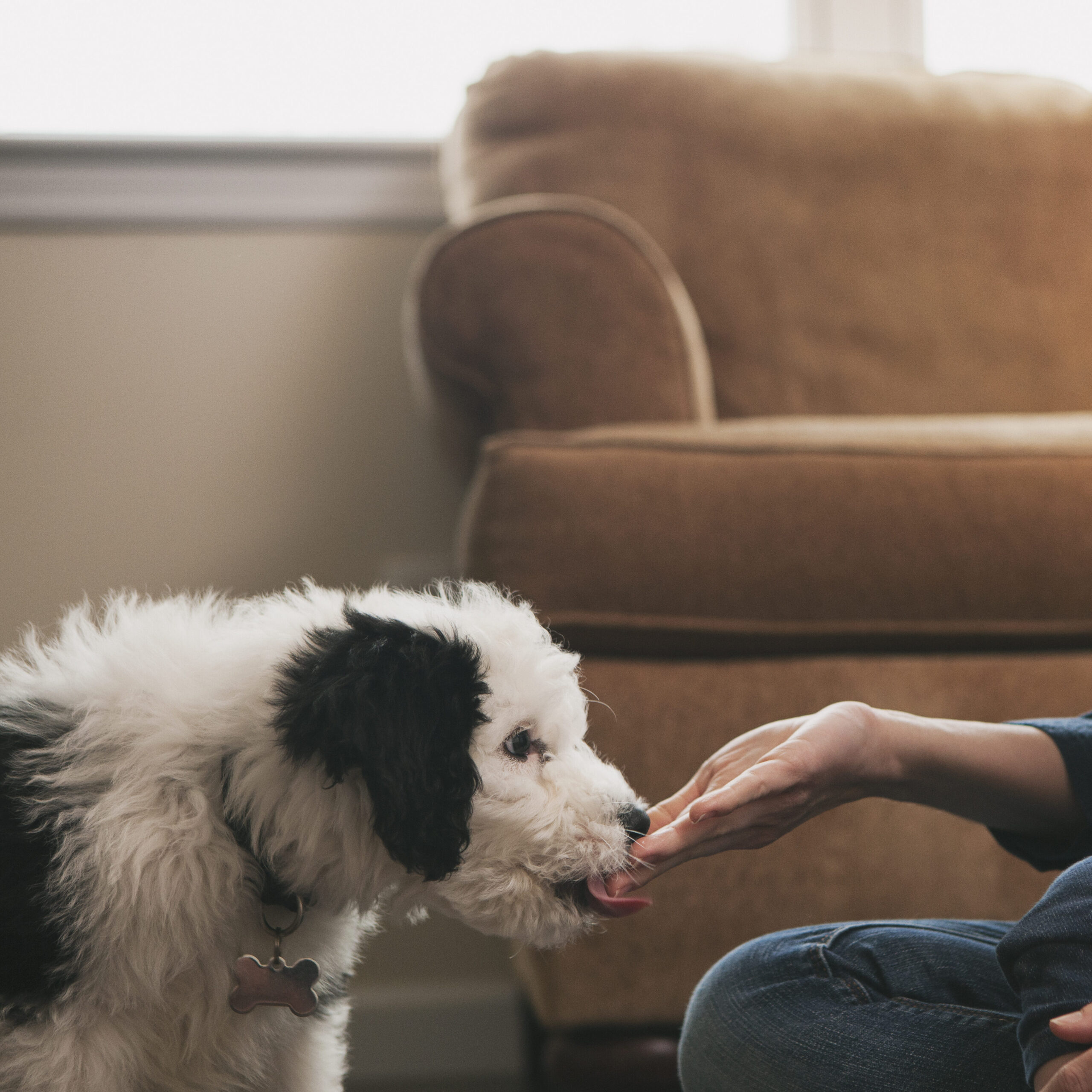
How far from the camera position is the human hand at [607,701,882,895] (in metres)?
0.84

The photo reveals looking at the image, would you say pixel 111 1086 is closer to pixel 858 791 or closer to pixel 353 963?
pixel 353 963

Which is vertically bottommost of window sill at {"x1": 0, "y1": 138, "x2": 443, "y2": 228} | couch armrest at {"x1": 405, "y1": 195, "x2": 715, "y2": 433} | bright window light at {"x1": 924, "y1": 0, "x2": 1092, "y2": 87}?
couch armrest at {"x1": 405, "y1": 195, "x2": 715, "y2": 433}

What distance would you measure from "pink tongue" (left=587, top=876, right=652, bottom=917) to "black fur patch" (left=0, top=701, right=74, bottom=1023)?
0.40 meters

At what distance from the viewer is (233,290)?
82.0 inches

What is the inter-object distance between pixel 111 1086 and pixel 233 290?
1558mm

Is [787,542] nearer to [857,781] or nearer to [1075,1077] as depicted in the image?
[857,781]

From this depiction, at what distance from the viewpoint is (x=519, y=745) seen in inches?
35.8

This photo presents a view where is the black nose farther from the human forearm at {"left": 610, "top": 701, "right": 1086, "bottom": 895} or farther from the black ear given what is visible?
the black ear

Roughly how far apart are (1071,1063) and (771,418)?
4.76 feet

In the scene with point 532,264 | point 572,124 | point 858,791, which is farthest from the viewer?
point 572,124

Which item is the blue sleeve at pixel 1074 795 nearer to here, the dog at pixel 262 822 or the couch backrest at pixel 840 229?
the dog at pixel 262 822

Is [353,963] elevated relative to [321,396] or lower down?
lower down

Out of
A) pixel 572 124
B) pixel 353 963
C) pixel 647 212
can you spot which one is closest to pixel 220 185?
pixel 572 124

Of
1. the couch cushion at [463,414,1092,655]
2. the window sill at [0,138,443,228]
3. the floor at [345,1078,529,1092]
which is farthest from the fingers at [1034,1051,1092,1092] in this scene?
the window sill at [0,138,443,228]
